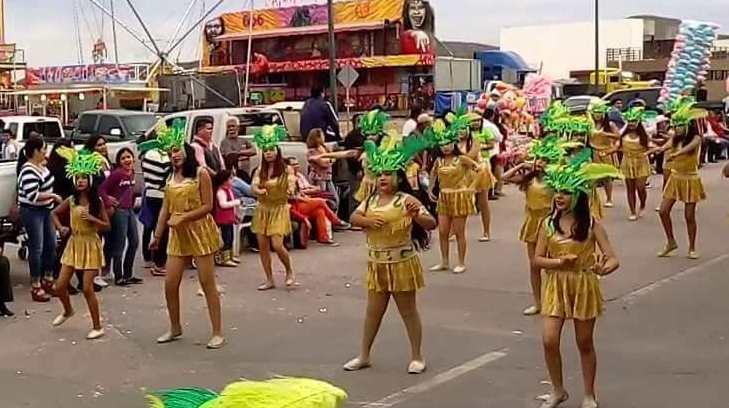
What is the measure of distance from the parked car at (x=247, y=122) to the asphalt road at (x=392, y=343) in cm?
394

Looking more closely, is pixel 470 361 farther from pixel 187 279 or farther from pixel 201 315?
pixel 187 279

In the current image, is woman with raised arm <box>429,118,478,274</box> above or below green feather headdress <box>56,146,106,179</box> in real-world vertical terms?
below

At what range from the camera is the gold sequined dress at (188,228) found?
27.8ft

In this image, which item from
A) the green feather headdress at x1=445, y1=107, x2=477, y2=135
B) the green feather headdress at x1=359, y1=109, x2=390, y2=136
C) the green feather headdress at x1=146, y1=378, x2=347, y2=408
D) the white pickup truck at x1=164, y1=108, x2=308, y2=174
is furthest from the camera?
the white pickup truck at x1=164, y1=108, x2=308, y2=174

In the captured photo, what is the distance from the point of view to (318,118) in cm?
1672

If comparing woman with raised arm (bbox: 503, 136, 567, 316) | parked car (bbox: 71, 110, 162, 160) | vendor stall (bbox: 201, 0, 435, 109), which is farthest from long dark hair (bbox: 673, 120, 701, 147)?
vendor stall (bbox: 201, 0, 435, 109)

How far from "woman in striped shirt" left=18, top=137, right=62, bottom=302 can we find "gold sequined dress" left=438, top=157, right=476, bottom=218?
13.0 feet

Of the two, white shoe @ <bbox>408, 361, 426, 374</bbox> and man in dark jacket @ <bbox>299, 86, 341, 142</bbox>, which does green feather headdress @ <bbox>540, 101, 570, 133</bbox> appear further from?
man in dark jacket @ <bbox>299, 86, 341, 142</bbox>

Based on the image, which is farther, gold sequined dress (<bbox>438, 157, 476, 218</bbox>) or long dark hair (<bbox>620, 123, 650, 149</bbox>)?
long dark hair (<bbox>620, 123, 650, 149</bbox>)

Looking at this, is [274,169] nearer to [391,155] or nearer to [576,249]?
[391,155]

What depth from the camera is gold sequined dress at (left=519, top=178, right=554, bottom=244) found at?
906 cm

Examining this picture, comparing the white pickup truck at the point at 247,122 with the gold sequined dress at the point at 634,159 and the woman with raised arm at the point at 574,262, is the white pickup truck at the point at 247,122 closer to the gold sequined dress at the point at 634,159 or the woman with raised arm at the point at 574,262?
the gold sequined dress at the point at 634,159

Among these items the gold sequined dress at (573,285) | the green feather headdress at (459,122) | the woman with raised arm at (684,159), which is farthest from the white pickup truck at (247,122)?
the gold sequined dress at (573,285)

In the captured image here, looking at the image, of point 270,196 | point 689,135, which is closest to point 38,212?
point 270,196
